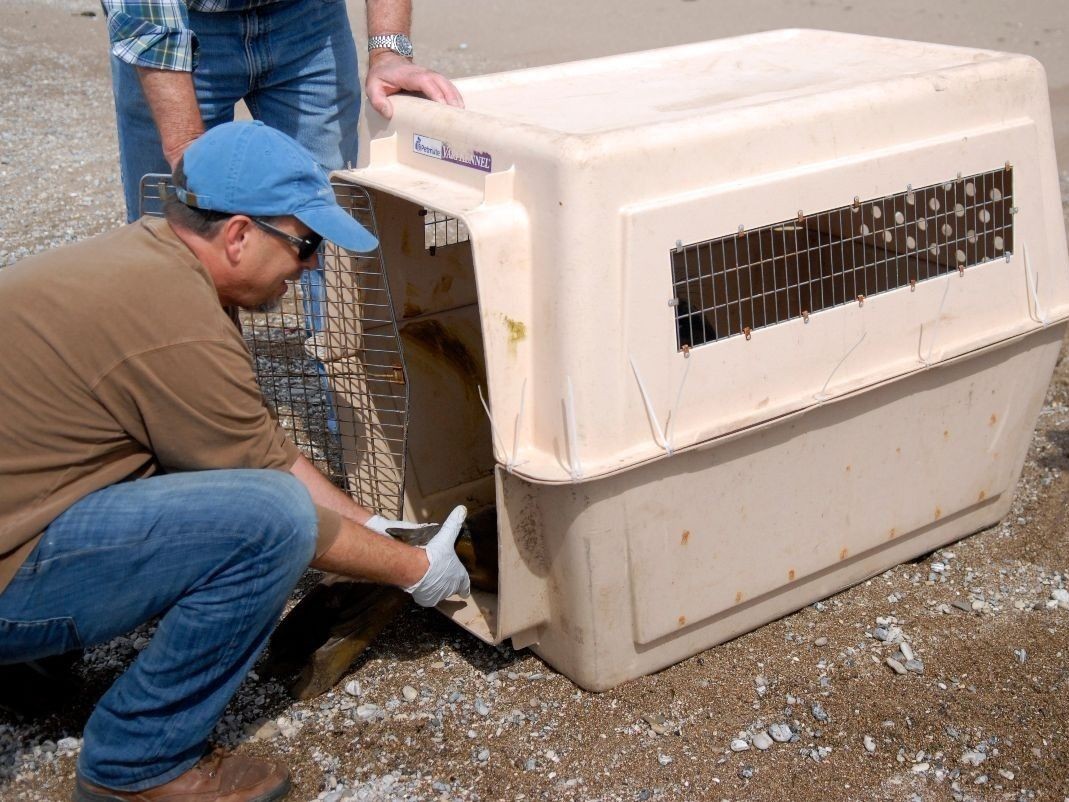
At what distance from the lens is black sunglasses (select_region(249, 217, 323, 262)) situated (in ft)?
6.55

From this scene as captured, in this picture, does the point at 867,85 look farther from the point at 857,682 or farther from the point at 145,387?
the point at 145,387

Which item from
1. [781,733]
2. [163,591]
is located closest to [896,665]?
[781,733]

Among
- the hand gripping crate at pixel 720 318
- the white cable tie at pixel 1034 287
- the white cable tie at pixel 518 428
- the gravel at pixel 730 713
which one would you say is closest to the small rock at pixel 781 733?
the gravel at pixel 730 713

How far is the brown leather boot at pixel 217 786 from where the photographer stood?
2074 millimetres

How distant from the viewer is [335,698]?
97.7 inches

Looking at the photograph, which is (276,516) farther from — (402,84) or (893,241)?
(893,241)

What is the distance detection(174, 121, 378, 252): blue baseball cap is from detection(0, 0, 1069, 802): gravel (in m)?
1.02

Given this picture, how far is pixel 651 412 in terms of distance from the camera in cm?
216

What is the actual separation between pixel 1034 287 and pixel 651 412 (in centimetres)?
107

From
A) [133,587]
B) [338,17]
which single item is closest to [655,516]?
[133,587]

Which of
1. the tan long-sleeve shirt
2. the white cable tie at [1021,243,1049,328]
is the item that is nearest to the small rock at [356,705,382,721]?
the tan long-sleeve shirt

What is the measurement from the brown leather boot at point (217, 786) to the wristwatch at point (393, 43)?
65.1 inches

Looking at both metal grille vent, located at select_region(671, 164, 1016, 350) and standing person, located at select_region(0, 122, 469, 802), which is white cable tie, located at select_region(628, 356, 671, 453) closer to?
metal grille vent, located at select_region(671, 164, 1016, 350)

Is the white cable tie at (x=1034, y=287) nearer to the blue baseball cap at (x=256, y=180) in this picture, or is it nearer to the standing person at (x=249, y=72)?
the standing person at (x=249, y=72)
